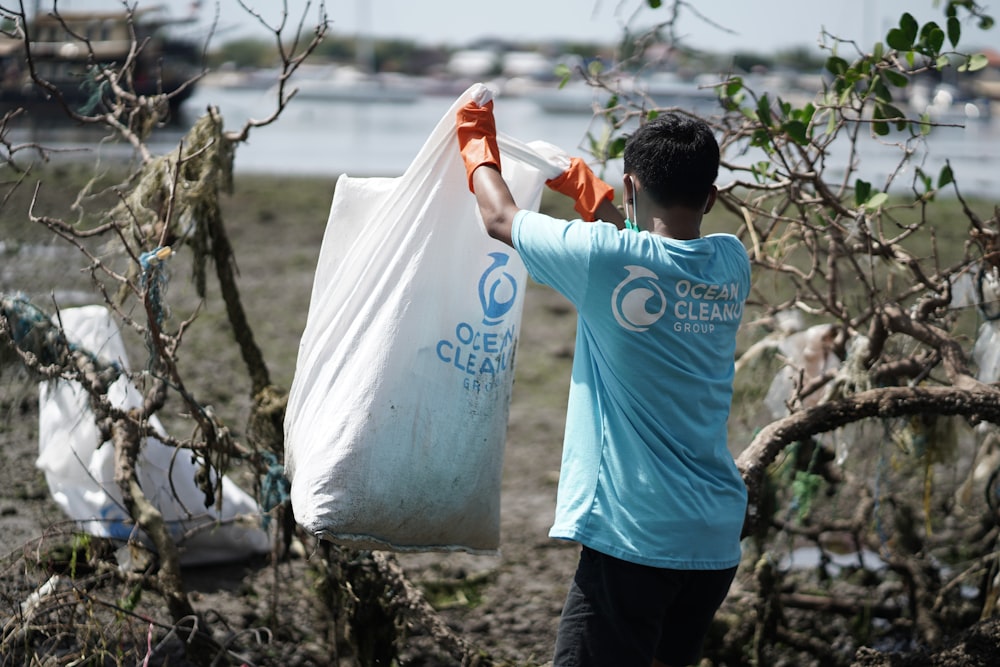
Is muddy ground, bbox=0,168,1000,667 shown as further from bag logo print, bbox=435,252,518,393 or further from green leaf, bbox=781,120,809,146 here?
green leaf, bbox=781,120,809,146

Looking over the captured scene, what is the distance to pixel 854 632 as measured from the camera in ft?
11.6

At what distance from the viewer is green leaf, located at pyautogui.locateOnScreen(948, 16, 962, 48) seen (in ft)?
9.17

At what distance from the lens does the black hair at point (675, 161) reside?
1.90 meters

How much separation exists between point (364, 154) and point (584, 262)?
1462 centimetres

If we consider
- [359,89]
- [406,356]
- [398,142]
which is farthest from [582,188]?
[359,89]

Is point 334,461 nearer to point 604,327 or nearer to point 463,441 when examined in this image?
point 463,441

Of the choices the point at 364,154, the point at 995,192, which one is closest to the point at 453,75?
the point at 364,154

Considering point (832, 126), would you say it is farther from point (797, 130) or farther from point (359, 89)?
point (359, 89)

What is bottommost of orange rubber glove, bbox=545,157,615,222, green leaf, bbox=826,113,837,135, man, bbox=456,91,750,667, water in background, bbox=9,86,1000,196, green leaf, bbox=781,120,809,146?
man, bbox=456,91,750,667

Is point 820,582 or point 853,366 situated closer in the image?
point 853,366

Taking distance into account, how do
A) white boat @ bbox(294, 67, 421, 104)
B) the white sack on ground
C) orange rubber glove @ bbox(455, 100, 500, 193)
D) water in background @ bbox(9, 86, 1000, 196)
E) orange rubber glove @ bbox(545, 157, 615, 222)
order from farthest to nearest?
white boat @ bbox(294, 67, 421, 104), water in background @ bbox(9, 86, 1000, 196), the white sack on ground, orange rubber glove @ bbox(545, 157, 615, 222), orange rubber glove @ bbox(455, 100, 500, 193)

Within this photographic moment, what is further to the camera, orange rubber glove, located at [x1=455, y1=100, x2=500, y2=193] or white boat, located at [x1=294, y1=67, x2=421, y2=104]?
white boat, located at [x1=294, y1=67, x2=421, y2=104]

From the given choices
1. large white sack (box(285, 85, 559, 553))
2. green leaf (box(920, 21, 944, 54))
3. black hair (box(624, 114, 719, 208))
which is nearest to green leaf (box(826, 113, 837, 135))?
green leaf (box(920, 21, 944, 54))

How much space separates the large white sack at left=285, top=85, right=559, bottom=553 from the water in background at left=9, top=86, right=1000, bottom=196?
22.7ft
